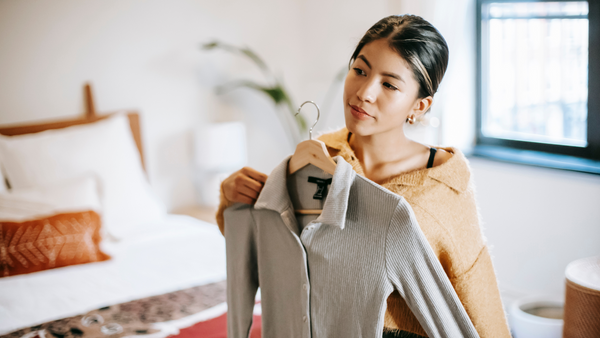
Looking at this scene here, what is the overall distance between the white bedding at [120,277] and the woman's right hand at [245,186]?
0.86 metres

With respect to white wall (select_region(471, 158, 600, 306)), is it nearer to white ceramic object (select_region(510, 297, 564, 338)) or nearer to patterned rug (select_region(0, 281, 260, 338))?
white ceramic object (select_region(510, 297, 564, 338))

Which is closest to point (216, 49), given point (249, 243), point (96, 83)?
point (96, 83)

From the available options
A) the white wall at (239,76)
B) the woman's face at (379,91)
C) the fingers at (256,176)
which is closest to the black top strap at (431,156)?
the woman's face at (379,91)

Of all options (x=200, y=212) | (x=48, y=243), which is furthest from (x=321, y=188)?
(x=200, y=212)

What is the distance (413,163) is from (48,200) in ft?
5.68

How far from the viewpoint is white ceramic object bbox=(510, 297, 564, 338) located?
2.00 metres

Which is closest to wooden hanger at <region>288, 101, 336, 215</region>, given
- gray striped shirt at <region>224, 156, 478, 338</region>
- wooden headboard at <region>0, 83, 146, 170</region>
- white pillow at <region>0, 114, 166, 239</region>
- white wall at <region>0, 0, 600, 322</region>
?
gray striped shirt at <region>224, 156, 478, 338</region>

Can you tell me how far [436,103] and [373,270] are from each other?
178 centimetres

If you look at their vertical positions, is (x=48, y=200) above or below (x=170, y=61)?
below

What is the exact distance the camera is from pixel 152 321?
1650mm

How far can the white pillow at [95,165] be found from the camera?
2.36 meters

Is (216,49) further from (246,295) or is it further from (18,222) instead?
(246,295)

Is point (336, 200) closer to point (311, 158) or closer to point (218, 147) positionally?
point (311, 158)

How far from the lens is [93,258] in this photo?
2119 millimetres
